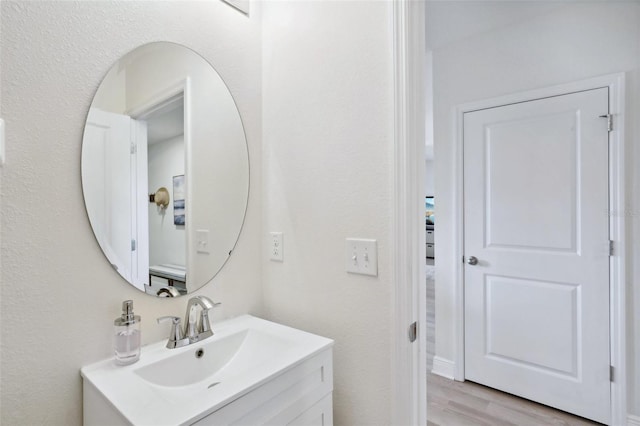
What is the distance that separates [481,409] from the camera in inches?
79.0

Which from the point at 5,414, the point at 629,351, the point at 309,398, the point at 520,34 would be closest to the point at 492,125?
the point at 520,34

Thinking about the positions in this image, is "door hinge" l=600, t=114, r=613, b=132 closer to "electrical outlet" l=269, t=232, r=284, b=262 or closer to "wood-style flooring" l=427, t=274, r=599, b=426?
"wood-style flooring" l=427, t=274, r=599, b=426

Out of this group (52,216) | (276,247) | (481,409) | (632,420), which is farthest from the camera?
(481,409)

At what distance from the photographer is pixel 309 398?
0.92 metres

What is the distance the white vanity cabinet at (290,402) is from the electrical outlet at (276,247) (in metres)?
0.43

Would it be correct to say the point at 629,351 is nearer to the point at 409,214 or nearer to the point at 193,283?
the point at 409,214

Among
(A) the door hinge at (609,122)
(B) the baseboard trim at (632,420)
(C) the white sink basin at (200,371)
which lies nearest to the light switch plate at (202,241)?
(C) the white sink basin at (200,371)

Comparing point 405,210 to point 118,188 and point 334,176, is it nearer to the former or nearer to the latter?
point 334,176

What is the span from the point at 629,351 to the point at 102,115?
2.70m

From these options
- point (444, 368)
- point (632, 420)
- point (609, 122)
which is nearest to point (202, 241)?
point (444, 368)

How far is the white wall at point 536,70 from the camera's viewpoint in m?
1.74

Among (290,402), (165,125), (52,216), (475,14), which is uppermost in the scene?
(475,14)

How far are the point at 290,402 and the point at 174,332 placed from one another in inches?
16.5

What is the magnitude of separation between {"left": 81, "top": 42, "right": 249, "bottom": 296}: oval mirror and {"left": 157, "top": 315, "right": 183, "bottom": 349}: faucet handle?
0.29 feet
